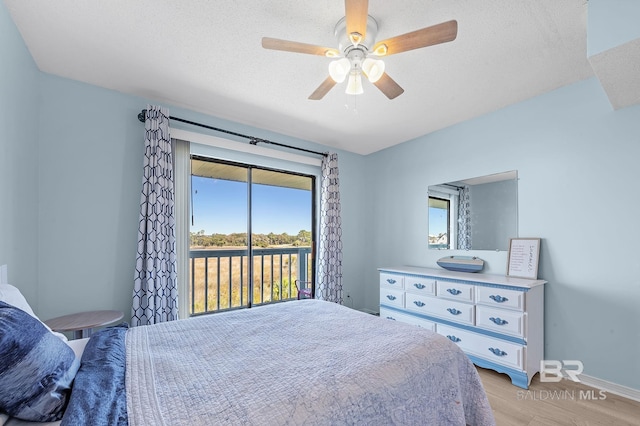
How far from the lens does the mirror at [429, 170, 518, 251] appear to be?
2855 millimetres

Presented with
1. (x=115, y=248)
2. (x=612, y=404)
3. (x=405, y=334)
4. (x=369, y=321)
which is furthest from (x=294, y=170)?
(x=612, y=404)

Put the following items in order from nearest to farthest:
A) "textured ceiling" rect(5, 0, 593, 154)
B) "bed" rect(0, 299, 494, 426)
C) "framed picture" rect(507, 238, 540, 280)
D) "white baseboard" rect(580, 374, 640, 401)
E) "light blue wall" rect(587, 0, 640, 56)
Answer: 1. "bed" rect(0, 299, 494, 426)
2. "light blue wall" rect(587, 0, 640, 56)
3. "textured ceiling" rect(5, 0, 593, 154)
4. "white baseboard" rect(580, 374, 640, 401)
5. "framed picture" rect(507, 238, 540, 280)

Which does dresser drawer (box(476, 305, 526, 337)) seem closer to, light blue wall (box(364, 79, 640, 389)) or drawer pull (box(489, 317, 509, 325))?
drawer pull (box(489, 317, 509, 325))

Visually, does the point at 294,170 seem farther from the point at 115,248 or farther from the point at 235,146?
the point at 115,248

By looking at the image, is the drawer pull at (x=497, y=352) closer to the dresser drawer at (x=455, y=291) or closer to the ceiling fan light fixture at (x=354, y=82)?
the dresser drawer at (x=455, y=291)

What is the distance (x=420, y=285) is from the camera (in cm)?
302

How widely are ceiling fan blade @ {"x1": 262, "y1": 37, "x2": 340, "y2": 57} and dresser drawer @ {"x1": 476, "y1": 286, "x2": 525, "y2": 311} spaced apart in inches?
91.0

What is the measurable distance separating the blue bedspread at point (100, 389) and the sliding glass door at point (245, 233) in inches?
70.4

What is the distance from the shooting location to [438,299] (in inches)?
112

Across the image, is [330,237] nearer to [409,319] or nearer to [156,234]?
[409,319]

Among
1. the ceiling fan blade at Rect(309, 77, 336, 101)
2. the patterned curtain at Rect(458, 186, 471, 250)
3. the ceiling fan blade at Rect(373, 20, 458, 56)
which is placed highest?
the ceiling fan blade at Rect(373, 20, 458, 56)

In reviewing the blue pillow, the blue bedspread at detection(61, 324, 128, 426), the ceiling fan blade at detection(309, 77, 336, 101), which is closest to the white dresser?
the ceiling fan blade at detection(309, 77, 336, 101)

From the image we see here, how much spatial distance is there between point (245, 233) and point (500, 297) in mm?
2754

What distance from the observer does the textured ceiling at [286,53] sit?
1651 millimetres
